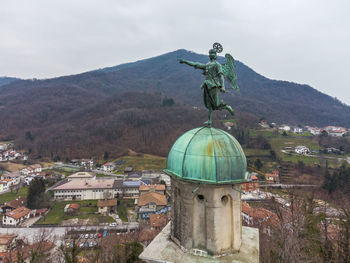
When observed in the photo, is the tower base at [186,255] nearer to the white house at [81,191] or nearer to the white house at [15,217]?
the white house at [15,217]

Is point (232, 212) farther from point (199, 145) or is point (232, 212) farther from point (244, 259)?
point (199, 145)

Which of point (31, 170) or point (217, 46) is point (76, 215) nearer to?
point (31, 170)

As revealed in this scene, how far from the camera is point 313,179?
60.5 meters

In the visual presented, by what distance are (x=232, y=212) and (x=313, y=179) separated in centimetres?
6702

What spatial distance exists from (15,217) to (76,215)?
39.7ft

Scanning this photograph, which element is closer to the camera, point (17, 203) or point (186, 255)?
point (186, 255)

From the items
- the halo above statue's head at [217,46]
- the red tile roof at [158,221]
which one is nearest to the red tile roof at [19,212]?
the red tile roof at [158,221]

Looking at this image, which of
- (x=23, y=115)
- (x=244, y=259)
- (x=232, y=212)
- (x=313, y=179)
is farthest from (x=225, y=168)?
(x=23, y=115)

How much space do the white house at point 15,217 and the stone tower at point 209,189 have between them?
54.2 metres

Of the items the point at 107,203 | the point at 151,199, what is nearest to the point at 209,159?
the point at 151,199

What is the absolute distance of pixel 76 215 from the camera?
47.8m

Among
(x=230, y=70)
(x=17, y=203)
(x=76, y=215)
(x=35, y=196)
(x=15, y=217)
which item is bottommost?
(x=76, y=215)

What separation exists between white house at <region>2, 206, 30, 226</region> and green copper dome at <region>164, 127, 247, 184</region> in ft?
180

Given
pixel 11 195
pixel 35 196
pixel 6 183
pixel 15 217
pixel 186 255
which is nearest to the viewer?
pixel 186 255
